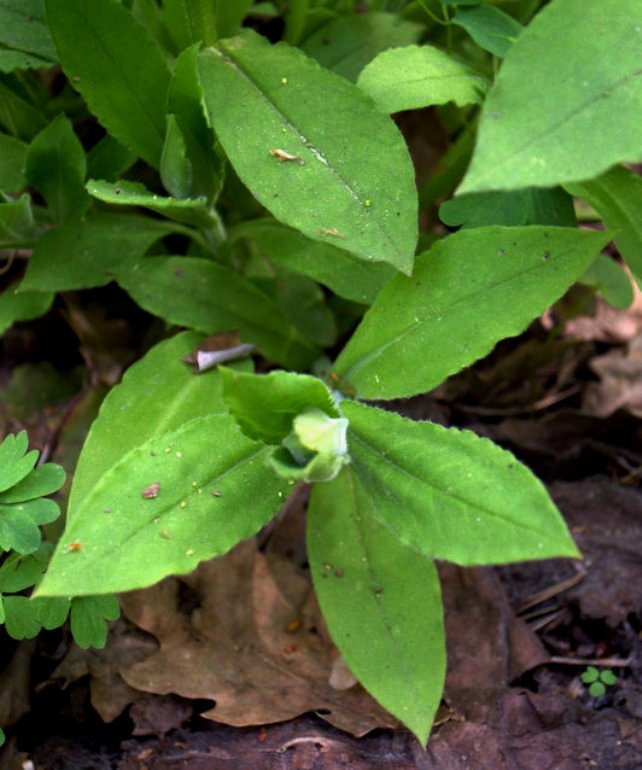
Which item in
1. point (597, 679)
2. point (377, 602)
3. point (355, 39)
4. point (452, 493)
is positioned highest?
point (355, 39)

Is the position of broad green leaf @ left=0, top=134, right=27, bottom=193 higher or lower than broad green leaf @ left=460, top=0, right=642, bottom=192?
lower

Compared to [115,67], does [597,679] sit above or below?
below

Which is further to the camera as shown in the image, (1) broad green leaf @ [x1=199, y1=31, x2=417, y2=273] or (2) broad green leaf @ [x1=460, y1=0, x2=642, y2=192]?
(1) broad green leaf @ [x1=199, y1=31, x2=417, y2=273]

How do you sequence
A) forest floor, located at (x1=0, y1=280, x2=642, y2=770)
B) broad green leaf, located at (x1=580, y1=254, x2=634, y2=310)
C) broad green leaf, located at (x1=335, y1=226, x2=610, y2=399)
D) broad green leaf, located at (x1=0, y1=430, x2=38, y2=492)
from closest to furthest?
broad green leaf, located at (x1=335, y1=226, x2=610, y2=399), broad green leaf, located at (x1=0, y1=430, x2=38, y2=492), forest floor, located at (x1=0, y1=280, x2=642, y2=770), broad green leaf, located at (x1=580, y1=254, x2=634, y2=310)

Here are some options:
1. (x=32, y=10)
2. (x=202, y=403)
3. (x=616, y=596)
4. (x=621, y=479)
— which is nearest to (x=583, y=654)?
(x=616, y=596)

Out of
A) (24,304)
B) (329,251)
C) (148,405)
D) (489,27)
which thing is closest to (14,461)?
(148,405)

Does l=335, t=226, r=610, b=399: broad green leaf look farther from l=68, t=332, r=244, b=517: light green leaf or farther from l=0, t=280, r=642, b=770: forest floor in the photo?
l=0, t=280, r=642, b=770: forest floor

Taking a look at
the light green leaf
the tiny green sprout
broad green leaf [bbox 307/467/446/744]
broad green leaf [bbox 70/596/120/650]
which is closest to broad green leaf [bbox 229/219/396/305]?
the light green leaf

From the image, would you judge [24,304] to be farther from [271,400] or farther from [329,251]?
[271,400]

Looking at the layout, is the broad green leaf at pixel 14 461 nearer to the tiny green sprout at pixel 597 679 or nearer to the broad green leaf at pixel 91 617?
the broad green leaf at pixel 91 617

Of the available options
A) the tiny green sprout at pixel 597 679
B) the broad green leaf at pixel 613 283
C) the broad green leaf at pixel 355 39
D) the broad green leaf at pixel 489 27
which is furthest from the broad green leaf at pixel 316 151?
the tiny green sprout at pixel 597 679
